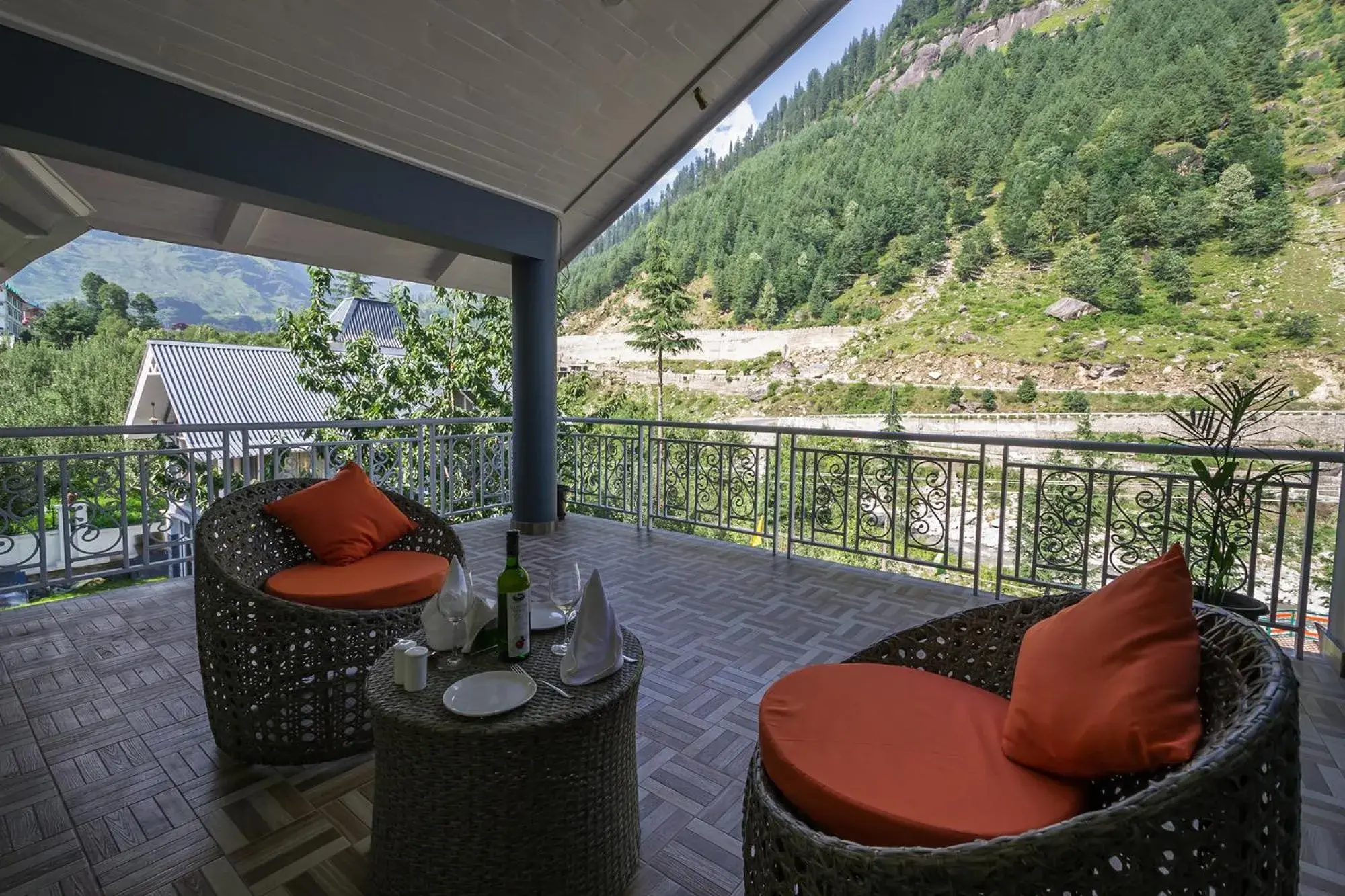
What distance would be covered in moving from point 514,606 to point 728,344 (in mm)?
20786

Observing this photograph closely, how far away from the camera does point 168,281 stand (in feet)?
85.6

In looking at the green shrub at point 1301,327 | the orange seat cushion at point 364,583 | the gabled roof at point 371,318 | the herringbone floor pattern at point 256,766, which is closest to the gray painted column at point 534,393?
the herringbone floor pattern at point 256,766

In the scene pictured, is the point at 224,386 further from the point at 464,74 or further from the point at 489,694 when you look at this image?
the point at 489,694

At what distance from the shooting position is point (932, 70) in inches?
816

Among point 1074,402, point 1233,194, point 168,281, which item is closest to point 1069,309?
point 1074,402

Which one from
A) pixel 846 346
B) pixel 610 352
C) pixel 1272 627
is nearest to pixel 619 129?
pixel 1272 627

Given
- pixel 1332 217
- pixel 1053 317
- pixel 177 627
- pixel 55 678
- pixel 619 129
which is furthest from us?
pixel 1053 317

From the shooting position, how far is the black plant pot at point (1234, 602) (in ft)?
8.33

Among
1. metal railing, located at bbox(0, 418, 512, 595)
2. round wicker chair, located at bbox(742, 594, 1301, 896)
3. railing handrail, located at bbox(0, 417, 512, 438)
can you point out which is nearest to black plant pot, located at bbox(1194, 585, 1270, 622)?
round wicker chair, located at bbox(742, 594, 1301, 896)

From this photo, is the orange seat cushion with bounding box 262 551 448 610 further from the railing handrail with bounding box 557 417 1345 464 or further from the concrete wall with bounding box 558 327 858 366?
the concrete wall with bounding box 558 327 858 366

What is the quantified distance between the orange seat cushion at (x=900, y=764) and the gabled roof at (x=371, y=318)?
18.0m

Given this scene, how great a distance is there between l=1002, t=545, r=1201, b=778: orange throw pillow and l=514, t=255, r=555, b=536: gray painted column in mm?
4245

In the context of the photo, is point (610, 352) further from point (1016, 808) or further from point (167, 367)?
point (1016, 808)

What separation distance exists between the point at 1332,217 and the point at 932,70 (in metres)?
11.6
